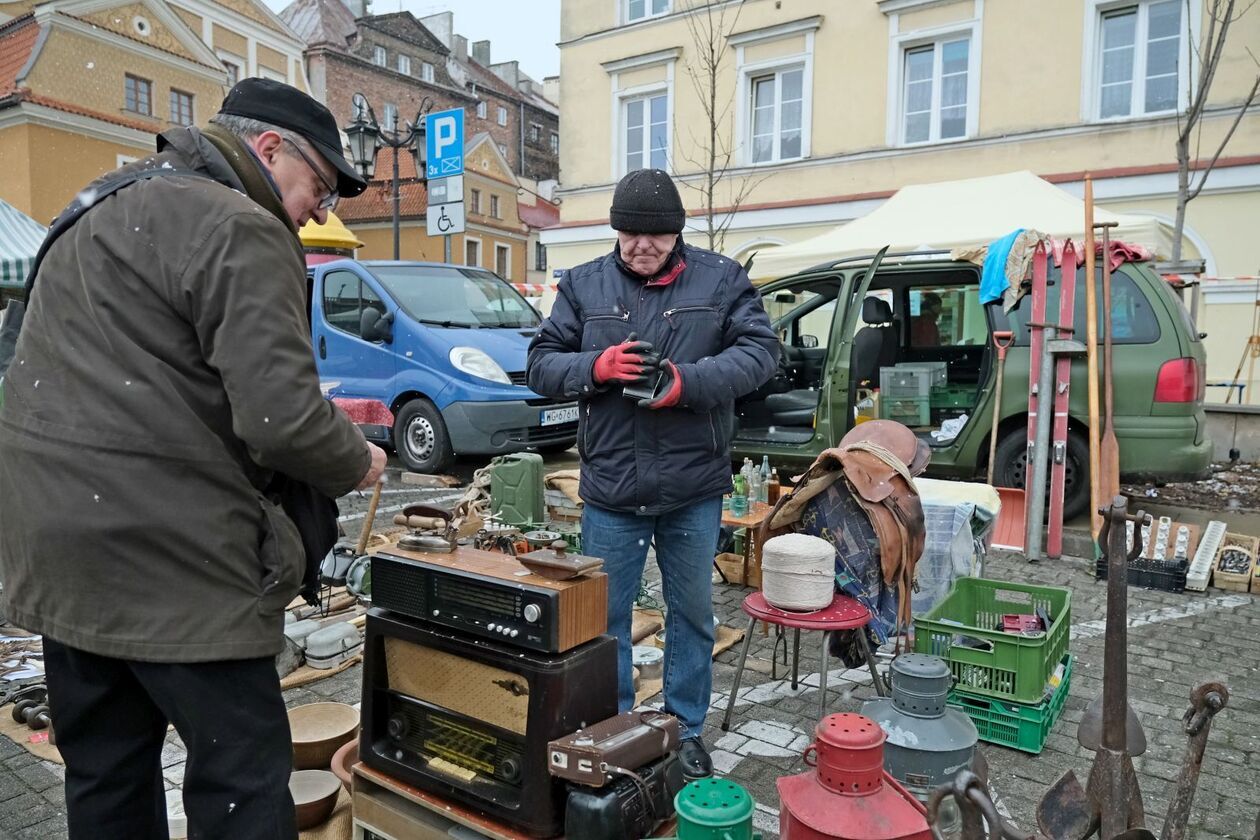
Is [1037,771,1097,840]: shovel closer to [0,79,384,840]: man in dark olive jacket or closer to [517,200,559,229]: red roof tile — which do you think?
[0,79,384,840]: man in dark olive jacket

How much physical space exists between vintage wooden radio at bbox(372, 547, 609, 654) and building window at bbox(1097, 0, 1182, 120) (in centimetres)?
1430

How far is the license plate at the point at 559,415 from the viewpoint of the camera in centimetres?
802

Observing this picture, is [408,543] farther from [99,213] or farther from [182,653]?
[99,213]

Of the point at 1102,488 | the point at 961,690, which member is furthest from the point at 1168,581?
the point at 961,690

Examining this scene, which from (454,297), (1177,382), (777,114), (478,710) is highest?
(777,114)

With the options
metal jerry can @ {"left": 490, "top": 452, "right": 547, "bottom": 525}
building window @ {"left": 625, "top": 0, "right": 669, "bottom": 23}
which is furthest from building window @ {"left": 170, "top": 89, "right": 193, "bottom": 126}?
metal jerry can @ {"left": 490, "top": 452, "right": 547, "bottom": 525}

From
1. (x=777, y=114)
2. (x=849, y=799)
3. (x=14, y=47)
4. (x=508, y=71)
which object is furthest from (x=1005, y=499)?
(x=508, y=71)

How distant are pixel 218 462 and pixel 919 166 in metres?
15.3

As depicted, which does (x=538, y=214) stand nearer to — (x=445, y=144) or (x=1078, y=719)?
(x=445, y=144)

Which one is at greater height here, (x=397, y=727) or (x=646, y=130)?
(x=646, y=130)

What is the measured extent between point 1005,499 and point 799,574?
12.5ft

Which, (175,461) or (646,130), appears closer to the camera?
(175,461)

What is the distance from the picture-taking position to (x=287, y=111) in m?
1.84

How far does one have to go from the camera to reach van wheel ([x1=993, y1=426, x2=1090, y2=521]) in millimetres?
6090
